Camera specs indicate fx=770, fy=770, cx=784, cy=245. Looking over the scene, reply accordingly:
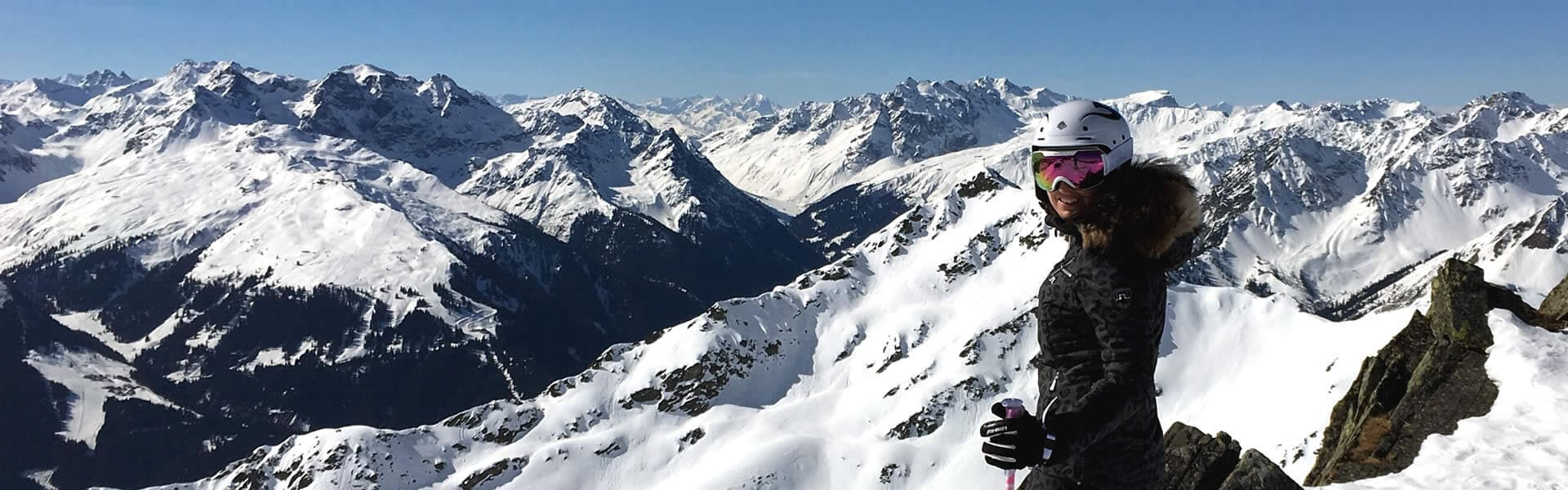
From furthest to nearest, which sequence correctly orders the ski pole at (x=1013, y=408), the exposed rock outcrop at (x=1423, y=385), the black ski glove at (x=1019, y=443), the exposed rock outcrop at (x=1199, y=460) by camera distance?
the exposed rock outcrop at (x=1423, y=385), the exposed rock outcrop at (x=1199, y=460), the ski pole at (x=1013, y=408), the black ski glove at (x=1019, y=443)

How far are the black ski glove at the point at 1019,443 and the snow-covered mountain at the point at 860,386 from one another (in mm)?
75982

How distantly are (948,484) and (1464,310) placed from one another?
83.7 meters

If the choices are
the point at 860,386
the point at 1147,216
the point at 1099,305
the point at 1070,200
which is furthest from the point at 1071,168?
the point at 860,386

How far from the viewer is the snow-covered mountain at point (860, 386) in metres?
102

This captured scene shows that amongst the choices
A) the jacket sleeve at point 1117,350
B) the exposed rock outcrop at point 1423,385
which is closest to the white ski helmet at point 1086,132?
the jacket sleeve at point 1117,350

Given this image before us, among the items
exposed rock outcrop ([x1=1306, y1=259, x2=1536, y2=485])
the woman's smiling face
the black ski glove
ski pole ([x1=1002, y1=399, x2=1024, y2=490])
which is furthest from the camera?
exposed rock outcrop ([x1=1306, y1=259, x2=1536, y2=485])

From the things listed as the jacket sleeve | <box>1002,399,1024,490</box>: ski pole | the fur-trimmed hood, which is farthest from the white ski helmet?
<box>1002,399,1024,490</box>: ski pole

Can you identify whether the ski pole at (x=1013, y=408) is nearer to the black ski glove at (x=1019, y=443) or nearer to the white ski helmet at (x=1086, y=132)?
the black ski glove at (x=1019, y=443)

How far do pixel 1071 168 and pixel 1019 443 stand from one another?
2.53 metres

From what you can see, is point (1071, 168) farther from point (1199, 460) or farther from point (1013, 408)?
point (1199, 460)

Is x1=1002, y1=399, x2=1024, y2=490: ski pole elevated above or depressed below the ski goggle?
below

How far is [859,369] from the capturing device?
5522 inches

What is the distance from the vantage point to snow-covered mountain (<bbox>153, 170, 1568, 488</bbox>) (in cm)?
10169

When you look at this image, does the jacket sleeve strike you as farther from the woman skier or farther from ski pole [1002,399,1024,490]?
ski pole [1002,399,1024,490]
